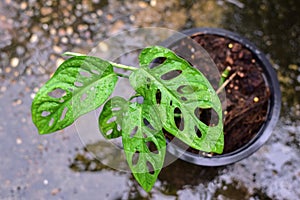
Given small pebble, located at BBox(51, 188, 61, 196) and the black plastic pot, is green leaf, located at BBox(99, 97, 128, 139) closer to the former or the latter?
the black plastic pot

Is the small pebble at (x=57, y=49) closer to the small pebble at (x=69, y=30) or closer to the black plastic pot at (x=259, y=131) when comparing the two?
the small pebble at (x=69, y=30)

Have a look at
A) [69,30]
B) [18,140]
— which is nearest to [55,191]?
[18,140]

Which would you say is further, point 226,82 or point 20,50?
point 20,50

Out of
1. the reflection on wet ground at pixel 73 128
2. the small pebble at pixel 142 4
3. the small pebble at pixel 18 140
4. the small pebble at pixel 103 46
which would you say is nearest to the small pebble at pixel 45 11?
the reflection on wet ground at pixel 73 128

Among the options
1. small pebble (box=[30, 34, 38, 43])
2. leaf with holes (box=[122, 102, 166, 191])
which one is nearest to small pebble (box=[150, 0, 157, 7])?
small pebble (box=[30, 34, 38, 43])

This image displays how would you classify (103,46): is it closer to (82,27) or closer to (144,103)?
(82,27)

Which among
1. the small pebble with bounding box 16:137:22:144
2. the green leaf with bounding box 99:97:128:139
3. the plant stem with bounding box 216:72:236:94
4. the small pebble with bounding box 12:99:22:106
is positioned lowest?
the small pebble with bounding box 16:137:22:144
